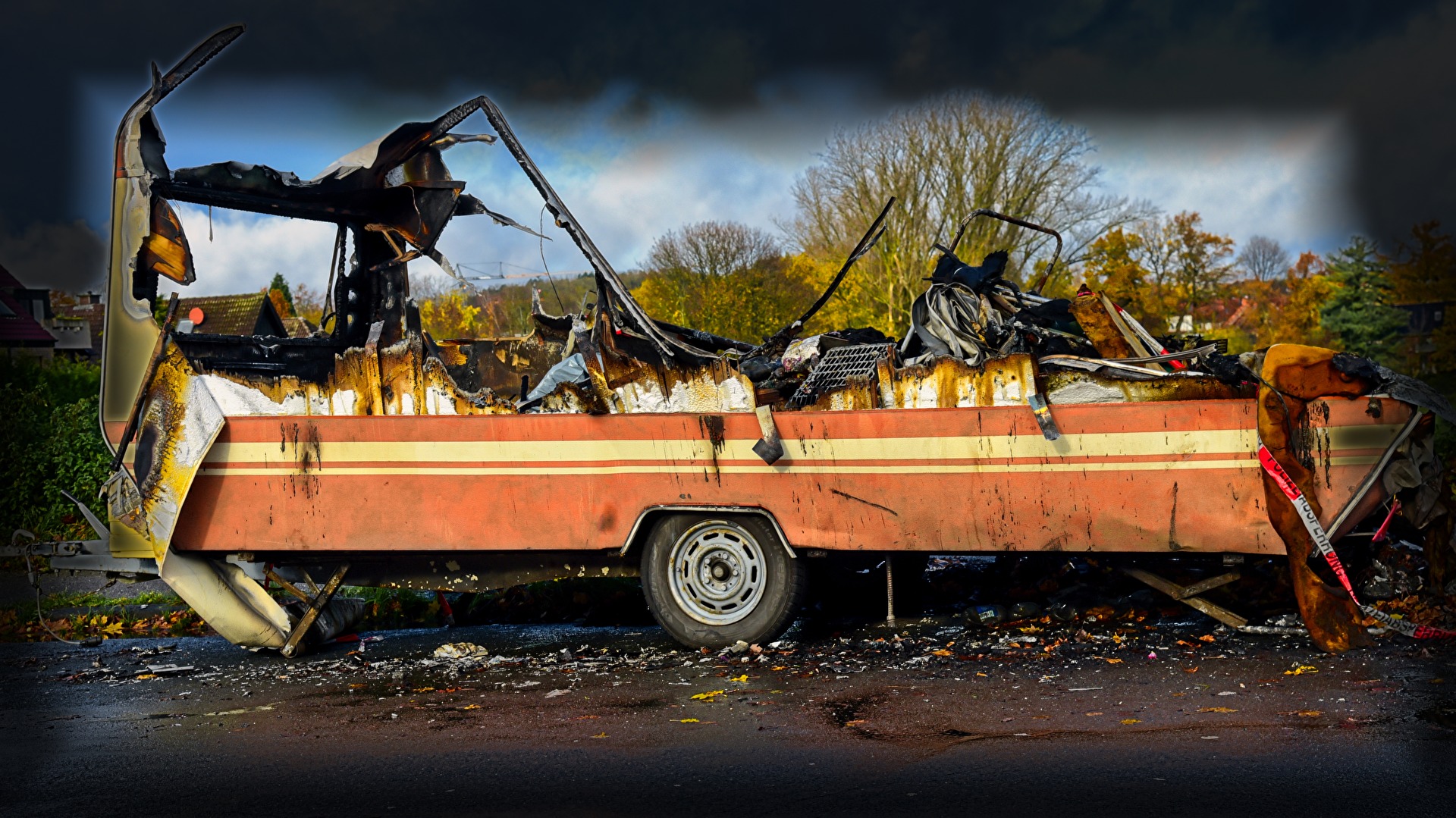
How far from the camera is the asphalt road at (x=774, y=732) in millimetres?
3740

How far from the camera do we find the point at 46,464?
430 inches

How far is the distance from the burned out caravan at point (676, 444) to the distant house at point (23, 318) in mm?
13684

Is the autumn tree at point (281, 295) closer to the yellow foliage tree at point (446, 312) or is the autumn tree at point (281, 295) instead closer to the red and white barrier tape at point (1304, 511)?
the yellow foliage tree at point (446, 312)

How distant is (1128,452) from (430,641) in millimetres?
4091

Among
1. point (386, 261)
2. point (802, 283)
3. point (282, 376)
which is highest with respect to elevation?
point (802, 283)

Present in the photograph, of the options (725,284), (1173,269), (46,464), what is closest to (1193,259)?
(1173,269)

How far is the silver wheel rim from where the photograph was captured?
623 centimetres

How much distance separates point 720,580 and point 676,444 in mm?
779

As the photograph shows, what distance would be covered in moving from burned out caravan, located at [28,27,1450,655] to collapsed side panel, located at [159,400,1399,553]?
12 millimetres

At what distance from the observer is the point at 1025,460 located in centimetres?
569

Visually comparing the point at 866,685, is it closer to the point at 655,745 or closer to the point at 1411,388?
the point at 655,745

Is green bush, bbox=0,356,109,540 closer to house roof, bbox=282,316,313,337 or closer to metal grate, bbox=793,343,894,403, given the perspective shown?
house roof, bbox=282,316,313,337

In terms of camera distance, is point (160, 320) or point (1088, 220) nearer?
point (160, 320)

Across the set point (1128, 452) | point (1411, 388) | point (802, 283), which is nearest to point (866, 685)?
point (1128, 452)
